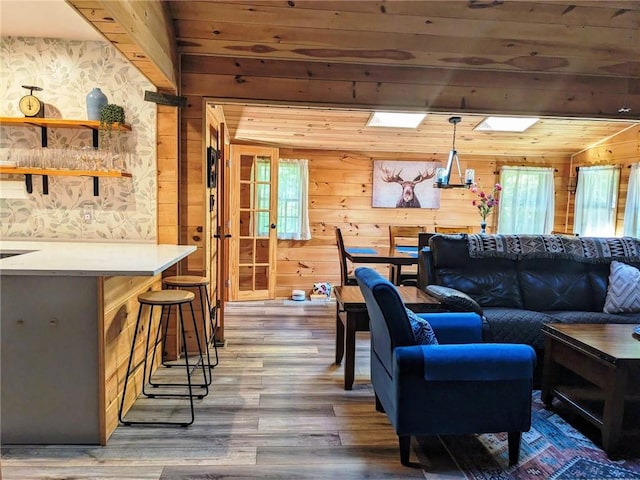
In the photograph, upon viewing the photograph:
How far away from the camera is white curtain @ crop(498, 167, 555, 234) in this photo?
6281 mm

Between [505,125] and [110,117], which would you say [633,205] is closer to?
[505,125]

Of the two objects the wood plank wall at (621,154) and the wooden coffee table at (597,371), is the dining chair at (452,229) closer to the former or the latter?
the wood plank wall at (621,154)

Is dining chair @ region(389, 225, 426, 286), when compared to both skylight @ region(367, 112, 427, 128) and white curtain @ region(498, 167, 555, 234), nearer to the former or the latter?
skylight @ region(367, 112, 427, 128)

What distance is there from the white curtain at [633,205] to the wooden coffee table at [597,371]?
10.5 ft

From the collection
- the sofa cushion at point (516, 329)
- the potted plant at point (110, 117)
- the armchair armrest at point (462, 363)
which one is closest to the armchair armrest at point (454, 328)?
the armchair armrest at point (462, 363)

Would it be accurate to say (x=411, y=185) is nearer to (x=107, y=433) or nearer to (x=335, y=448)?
(x=335, y=448)

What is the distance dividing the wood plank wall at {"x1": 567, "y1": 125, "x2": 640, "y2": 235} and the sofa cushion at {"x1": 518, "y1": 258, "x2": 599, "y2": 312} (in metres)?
2.68

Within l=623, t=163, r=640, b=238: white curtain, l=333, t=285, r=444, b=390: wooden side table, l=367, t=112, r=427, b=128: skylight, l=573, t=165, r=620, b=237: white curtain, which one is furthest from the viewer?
l=573, t=165, r=620, b=237: white curtain

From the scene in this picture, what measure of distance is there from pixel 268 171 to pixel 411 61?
257cm

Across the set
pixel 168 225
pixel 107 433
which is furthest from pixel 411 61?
pixel 107 433

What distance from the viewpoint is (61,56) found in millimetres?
3248

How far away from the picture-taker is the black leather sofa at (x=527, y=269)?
11.2 feet

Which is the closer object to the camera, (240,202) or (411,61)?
(411,61)

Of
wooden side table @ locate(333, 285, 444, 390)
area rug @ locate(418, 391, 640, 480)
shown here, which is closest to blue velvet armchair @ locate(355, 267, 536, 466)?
area rug @ locate(418, 391, 640, 480)
